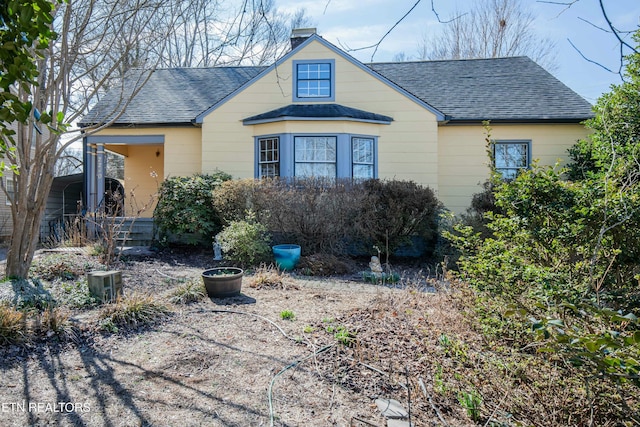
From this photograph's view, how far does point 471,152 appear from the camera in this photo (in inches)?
423

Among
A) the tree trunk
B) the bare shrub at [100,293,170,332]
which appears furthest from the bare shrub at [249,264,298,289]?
the tree trunk

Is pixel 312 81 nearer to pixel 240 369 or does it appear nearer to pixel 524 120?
pixel 524 120

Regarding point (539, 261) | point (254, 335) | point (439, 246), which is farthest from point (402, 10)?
point (439, 246)

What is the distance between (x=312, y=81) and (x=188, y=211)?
16.9 feet

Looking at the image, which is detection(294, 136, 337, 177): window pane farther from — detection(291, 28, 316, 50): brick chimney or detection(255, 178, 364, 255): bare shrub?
detection(291, 28, 316, 50): brick chimney

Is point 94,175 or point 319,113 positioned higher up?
point 319,113

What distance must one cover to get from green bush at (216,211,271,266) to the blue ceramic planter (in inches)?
8.9

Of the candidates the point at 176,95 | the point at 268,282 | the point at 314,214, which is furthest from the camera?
the point at 176,95

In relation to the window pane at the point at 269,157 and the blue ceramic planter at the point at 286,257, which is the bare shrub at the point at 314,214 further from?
the window pane at the point at 269,157

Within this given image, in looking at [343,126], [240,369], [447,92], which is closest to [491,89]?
[447,92]

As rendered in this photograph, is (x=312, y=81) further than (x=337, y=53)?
Yes

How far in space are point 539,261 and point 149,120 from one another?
36.4ft

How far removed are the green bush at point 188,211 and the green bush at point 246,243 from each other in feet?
4.84

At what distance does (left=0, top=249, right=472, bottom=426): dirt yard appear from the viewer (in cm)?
252
